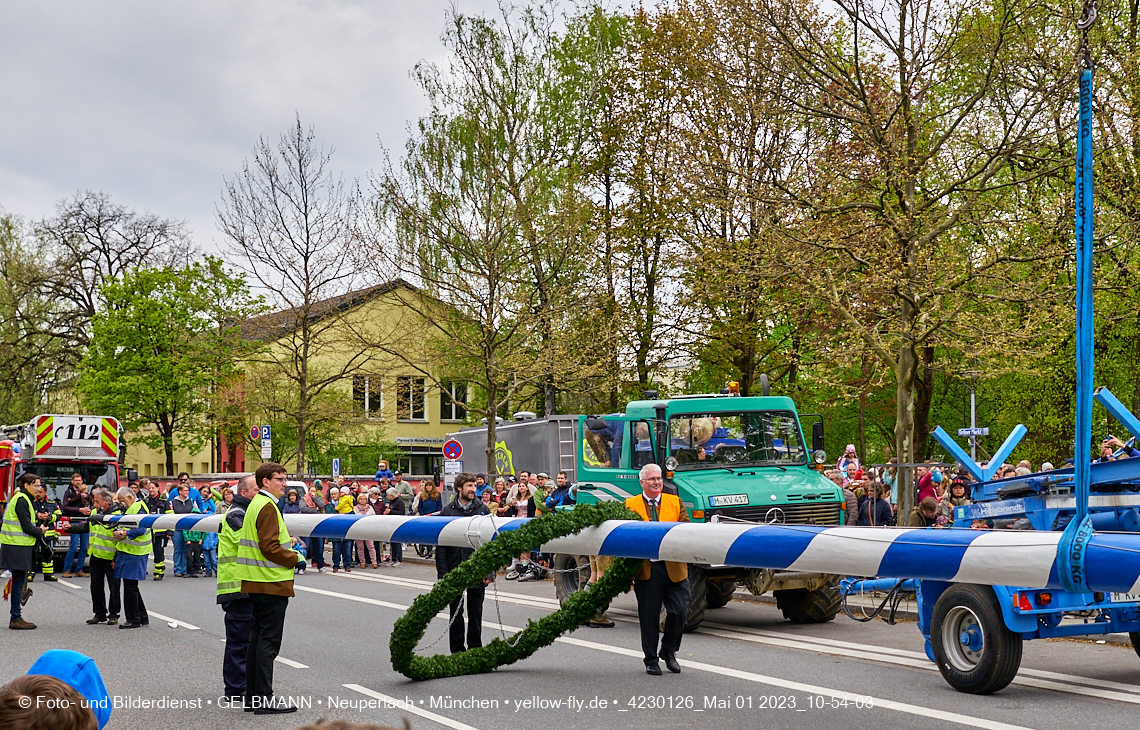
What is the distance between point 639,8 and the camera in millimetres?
37094

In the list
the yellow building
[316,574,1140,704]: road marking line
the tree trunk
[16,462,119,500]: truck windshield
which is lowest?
[316,574,1140,704]: road marking line

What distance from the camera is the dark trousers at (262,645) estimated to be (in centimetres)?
859

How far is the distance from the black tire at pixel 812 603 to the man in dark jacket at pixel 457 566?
3.98 meters

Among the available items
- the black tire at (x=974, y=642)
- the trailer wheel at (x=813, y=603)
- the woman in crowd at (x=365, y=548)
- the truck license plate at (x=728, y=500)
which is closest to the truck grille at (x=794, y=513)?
the truck license plate at (x=728, y=500)

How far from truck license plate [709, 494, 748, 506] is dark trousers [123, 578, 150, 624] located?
277 inches

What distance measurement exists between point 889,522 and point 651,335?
59.6ft

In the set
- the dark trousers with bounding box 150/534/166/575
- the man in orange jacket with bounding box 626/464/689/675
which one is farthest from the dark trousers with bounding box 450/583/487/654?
the dark trousers with bounding box 150/534/166/575

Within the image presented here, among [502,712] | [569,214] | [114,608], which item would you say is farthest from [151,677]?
[569,214]

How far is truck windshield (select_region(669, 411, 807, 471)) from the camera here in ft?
48.3

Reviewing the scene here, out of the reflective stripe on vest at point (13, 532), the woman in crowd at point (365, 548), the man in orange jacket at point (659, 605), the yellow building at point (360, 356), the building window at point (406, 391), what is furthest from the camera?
the building window at point (406, 391)

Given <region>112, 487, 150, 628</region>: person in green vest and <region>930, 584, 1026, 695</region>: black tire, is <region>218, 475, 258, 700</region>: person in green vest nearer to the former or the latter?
<region>112, 487, 150, 628</region>: person in green vest

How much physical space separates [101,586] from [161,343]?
36202mm

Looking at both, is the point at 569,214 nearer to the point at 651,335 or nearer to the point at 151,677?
the point at 651,335

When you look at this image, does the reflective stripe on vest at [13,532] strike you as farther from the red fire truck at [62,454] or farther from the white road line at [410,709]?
the red fire truck at [62,454]
